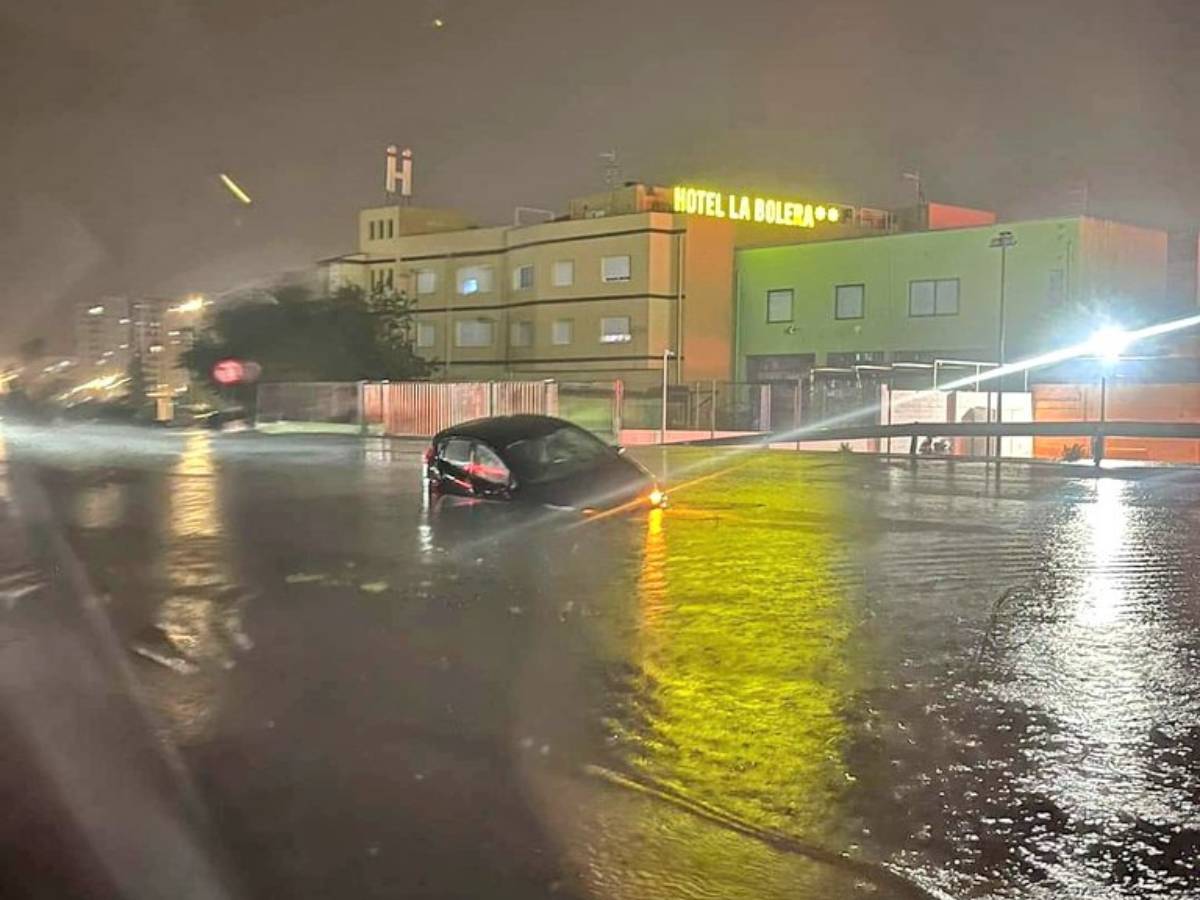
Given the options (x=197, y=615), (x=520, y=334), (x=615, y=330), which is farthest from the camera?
(x=520, y=334)

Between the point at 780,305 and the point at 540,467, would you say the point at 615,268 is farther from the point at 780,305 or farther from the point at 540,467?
the point at 540,467

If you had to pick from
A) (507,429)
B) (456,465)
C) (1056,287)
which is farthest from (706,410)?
(507,429)

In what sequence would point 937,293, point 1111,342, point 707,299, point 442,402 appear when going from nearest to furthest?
point 1111,342, point 442,402, point 937,293, point 707,299

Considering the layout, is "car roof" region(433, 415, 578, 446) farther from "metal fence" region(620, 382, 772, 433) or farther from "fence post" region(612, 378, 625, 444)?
"metal fence" region(620, 382, 772, 433)

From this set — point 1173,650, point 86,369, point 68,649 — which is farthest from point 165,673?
point 86,369

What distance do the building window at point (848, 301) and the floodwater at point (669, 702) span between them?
39.9 metres

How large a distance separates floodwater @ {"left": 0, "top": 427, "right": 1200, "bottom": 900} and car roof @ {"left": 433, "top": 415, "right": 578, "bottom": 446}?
74.2 inches

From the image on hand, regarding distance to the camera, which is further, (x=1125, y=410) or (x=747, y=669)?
(x=1125, y=410)

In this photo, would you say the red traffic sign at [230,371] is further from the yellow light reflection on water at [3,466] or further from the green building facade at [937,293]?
the green building facade at [937,293]

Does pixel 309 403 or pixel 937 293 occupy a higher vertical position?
pixel 937 293

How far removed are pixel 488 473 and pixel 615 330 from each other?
1702 inches

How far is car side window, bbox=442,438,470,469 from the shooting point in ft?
56.5

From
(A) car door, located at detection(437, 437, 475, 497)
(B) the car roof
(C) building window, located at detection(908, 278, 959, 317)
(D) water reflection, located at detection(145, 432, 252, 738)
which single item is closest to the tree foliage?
(C) building window, located at detection(908, 278, 959, 317)

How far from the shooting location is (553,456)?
55.6 ft
